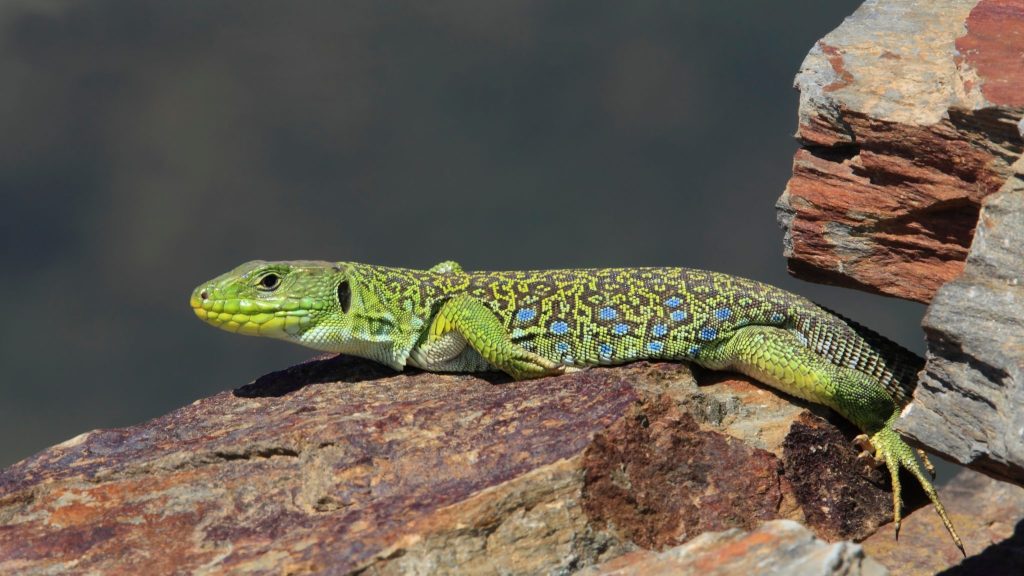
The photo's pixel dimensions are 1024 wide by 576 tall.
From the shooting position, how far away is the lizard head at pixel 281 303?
10203mm

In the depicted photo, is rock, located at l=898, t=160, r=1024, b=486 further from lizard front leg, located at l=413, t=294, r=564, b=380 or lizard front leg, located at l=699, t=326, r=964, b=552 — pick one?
lizard front leg, located at l=413, t=294, r=564, b=380

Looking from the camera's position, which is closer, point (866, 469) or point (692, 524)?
point (692, 524)

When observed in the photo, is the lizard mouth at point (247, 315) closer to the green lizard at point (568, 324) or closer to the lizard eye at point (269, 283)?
the green lizard at point (568, 324)

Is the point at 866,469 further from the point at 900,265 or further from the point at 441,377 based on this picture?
the point at 441,377

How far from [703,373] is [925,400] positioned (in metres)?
2.28

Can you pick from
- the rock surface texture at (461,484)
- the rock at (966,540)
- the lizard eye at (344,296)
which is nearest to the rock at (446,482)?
the rock surface texture at (461,484)

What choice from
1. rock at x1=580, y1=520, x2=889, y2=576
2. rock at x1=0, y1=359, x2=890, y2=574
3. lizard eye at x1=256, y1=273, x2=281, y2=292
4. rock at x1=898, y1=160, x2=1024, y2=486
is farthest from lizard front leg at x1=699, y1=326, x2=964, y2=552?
lizard eye at x1=256, y1=273, x2=281, y2=292

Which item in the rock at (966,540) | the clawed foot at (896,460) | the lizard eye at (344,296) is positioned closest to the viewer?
the clawed foot at (896,460)

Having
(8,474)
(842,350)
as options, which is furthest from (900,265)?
(8,474)

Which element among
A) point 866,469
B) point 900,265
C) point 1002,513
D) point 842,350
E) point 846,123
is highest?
point 846,123

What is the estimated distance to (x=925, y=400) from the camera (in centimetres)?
850

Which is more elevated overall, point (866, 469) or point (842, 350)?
point (842, 350)

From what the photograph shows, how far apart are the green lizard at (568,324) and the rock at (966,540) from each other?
637 millimetres

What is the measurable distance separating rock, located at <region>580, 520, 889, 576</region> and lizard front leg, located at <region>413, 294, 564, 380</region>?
2.66 metres
